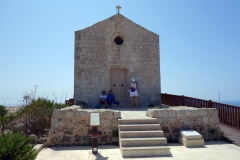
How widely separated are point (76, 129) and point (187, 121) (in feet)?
12.6

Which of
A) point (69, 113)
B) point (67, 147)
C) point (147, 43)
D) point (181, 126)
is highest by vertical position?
point (147, 43)


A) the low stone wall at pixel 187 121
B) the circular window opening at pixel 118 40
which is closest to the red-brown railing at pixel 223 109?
the low stone wall at pixel 187 121

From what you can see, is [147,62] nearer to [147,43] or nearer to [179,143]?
[147,43]

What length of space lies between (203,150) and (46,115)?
5.83 m

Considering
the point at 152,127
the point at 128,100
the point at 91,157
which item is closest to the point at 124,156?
the point at 91,157

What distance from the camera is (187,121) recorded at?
24.9 ft

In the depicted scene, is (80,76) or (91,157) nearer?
(91,157)

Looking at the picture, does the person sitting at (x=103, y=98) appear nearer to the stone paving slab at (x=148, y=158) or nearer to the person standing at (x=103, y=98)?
the person standing at (x=103, y=98)

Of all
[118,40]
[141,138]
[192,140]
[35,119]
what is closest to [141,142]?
[141,138]

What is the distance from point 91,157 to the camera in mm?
5723

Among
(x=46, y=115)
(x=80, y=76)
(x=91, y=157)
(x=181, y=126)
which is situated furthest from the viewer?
(x=80, y=76)

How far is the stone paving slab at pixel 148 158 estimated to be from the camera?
5.66 m

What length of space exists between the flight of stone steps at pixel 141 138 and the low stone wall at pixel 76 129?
18.5 inches

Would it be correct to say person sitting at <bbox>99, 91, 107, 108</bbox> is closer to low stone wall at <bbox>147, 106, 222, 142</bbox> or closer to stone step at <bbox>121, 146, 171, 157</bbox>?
low stone wall at <bbox>147, 106, 222, 142</bbox>
